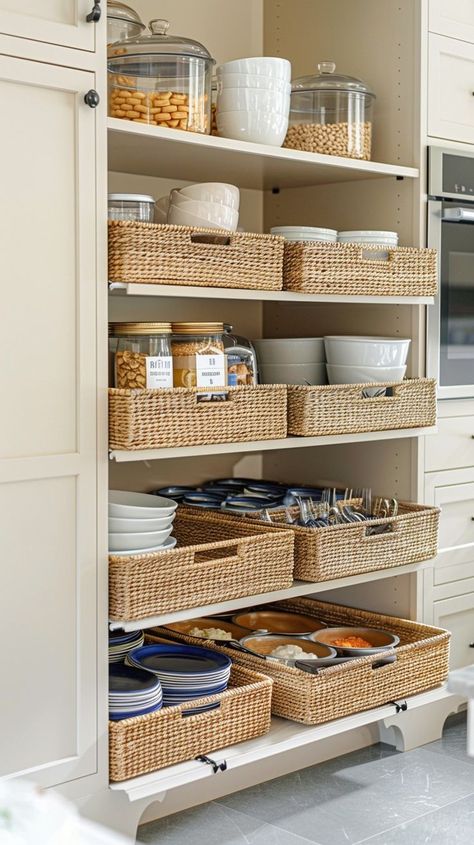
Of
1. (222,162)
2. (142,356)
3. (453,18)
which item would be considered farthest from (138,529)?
(453,18)

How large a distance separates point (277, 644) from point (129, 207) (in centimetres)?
121

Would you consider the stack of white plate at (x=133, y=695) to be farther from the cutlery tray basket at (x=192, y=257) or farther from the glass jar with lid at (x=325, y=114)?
the glass jar with lid at (x=325, y=114)

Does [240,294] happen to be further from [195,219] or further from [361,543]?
[361,543]

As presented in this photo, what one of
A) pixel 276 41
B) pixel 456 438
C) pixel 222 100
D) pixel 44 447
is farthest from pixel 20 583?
pixel 276 41

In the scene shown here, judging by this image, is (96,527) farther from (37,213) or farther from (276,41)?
(276,41)

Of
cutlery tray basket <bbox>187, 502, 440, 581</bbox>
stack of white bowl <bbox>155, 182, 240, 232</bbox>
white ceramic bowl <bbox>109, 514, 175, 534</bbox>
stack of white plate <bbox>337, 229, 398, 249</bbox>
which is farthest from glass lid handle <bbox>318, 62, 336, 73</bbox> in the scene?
white ceramic bowl <bbox>109, 514, 175, 534</bbox>

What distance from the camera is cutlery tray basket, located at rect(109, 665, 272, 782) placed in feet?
7.86

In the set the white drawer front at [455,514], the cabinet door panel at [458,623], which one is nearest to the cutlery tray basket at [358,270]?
the white drawer front at [455,514]

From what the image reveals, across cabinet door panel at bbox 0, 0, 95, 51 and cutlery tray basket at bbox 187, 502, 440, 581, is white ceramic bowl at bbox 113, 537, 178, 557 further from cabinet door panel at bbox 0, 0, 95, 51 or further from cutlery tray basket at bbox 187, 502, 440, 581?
cabinet door panel at bbox 0, 0, 95, 51

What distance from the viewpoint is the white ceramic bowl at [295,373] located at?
3.04 meters

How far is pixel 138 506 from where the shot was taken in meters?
2.64

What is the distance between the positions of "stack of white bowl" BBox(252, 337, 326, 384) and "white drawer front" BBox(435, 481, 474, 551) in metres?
0.48

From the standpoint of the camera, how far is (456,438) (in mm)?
3213

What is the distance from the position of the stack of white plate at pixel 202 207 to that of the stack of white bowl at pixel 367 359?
1.67 ft
